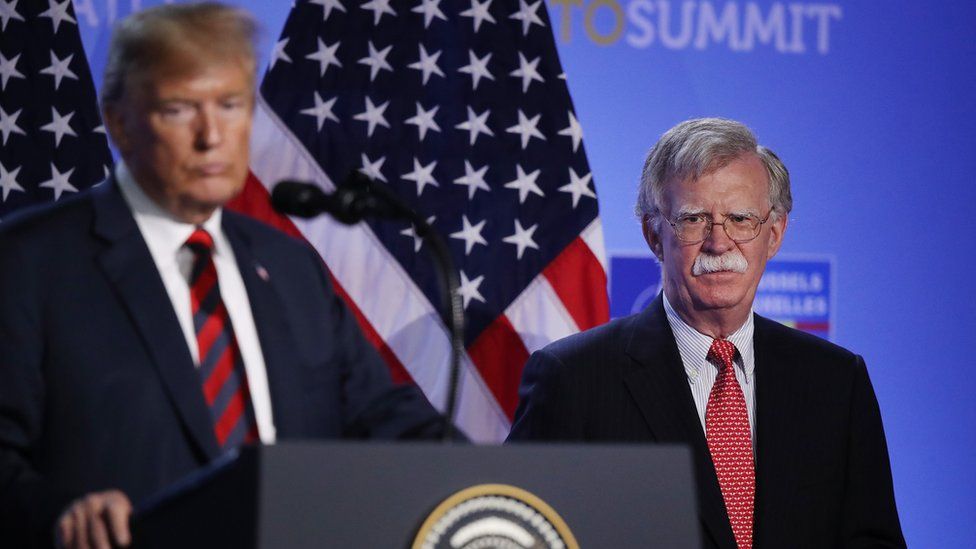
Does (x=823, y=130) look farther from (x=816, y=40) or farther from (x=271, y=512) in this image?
(x=271, y=512)

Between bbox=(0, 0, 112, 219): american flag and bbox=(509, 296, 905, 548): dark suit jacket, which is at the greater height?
bbox=(0, 0, 112, 219): american flag

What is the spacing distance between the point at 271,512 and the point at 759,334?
1849 mm

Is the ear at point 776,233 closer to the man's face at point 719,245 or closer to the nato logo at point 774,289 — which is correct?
the man's face at point 719,245

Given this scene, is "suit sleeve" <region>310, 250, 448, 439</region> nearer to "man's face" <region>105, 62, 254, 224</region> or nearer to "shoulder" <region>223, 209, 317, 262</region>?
"shoulder" <region>223, 209, 317, 262</region>

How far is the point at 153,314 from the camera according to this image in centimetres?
158

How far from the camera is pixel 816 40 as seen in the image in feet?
13.1

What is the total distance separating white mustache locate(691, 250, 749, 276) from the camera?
9.13ft

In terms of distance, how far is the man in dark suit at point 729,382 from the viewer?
8.77ft

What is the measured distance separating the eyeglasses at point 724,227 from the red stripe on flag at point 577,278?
88 cm

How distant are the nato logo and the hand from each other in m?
2.59

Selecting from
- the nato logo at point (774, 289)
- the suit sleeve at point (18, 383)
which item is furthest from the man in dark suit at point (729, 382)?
the suit sleeve at point (18, 383)

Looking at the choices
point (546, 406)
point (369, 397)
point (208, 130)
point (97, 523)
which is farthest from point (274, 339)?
point (546, 406)

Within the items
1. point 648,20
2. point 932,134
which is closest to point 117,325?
point 648,20

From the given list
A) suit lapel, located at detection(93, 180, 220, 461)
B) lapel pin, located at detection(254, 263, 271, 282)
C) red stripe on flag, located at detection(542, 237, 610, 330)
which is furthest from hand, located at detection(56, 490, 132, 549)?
red stripe on flag, located at detection(542, 237, 610, 330)
